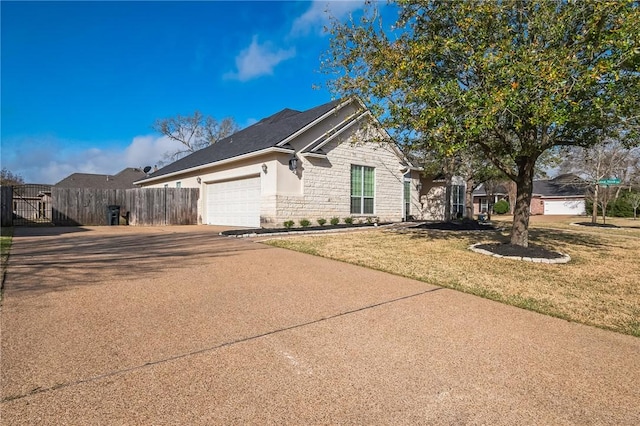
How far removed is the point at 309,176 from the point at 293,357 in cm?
1131

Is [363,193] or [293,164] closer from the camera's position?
[293,164]

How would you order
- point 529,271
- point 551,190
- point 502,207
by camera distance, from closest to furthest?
point 529,271, point 502,207, point 551,190

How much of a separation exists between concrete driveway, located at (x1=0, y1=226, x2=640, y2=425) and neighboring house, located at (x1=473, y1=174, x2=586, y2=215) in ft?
125

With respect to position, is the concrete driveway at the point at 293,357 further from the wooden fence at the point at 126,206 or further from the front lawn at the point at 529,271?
the wooden fence at the point at 126,206

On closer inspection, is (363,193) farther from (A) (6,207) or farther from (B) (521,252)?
(A) (6,207)

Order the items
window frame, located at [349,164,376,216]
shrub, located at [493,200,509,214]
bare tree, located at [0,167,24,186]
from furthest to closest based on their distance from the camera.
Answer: bare tree, located at [0,167,24,186] → shrub, located at [493,200,509,214] → window frame, located at [349,164,376,216]

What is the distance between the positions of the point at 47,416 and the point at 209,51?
15503 mm

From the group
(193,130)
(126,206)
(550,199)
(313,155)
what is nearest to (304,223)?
(313,155)

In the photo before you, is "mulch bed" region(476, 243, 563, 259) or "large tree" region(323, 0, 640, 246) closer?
"large tree" region(323, 0, 640, 246)

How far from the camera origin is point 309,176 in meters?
13.8

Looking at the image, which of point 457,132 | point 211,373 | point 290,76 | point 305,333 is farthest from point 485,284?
point 290,76

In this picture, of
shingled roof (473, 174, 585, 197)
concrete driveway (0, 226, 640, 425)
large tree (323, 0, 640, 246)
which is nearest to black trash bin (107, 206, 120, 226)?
concrete driveway (0, 226, 640, 425)

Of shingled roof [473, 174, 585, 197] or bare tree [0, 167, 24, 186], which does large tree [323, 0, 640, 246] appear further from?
bare tree [0, 167, 24, 186]

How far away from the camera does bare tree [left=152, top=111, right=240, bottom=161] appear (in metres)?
36.4
